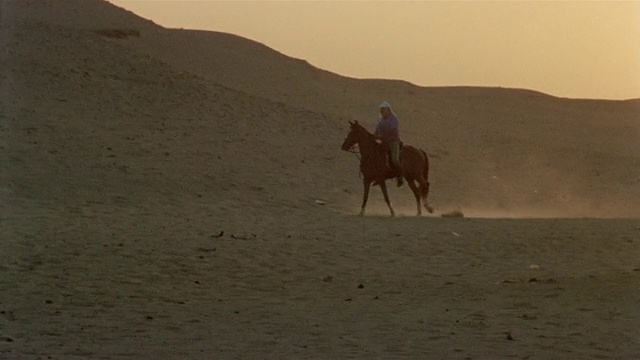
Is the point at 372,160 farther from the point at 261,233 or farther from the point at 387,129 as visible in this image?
the point at 261,233

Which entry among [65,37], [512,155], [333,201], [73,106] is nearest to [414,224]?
[333,201]

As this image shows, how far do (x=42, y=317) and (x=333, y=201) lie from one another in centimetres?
1487

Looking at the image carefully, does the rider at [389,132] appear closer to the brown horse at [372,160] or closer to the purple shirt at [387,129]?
the purple shirt at [387,129]

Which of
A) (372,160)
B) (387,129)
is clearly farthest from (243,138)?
(387,129)

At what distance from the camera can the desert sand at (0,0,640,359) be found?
40.3 feet

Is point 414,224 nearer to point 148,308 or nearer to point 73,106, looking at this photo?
point 148,308

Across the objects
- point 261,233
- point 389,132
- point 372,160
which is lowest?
point 261,233

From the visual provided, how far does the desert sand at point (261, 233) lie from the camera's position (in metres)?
12.3

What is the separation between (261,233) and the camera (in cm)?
2041

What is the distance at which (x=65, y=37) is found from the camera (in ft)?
128

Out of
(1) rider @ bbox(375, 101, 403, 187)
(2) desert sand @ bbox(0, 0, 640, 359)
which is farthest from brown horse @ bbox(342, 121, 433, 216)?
(2) desert sand @ bbox(0, 0, 640, 359)

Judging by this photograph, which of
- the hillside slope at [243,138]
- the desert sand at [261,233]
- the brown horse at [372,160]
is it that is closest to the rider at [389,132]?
the brown horse at [372,160]

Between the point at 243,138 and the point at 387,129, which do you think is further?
the point at 243,138

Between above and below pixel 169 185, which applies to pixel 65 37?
above
